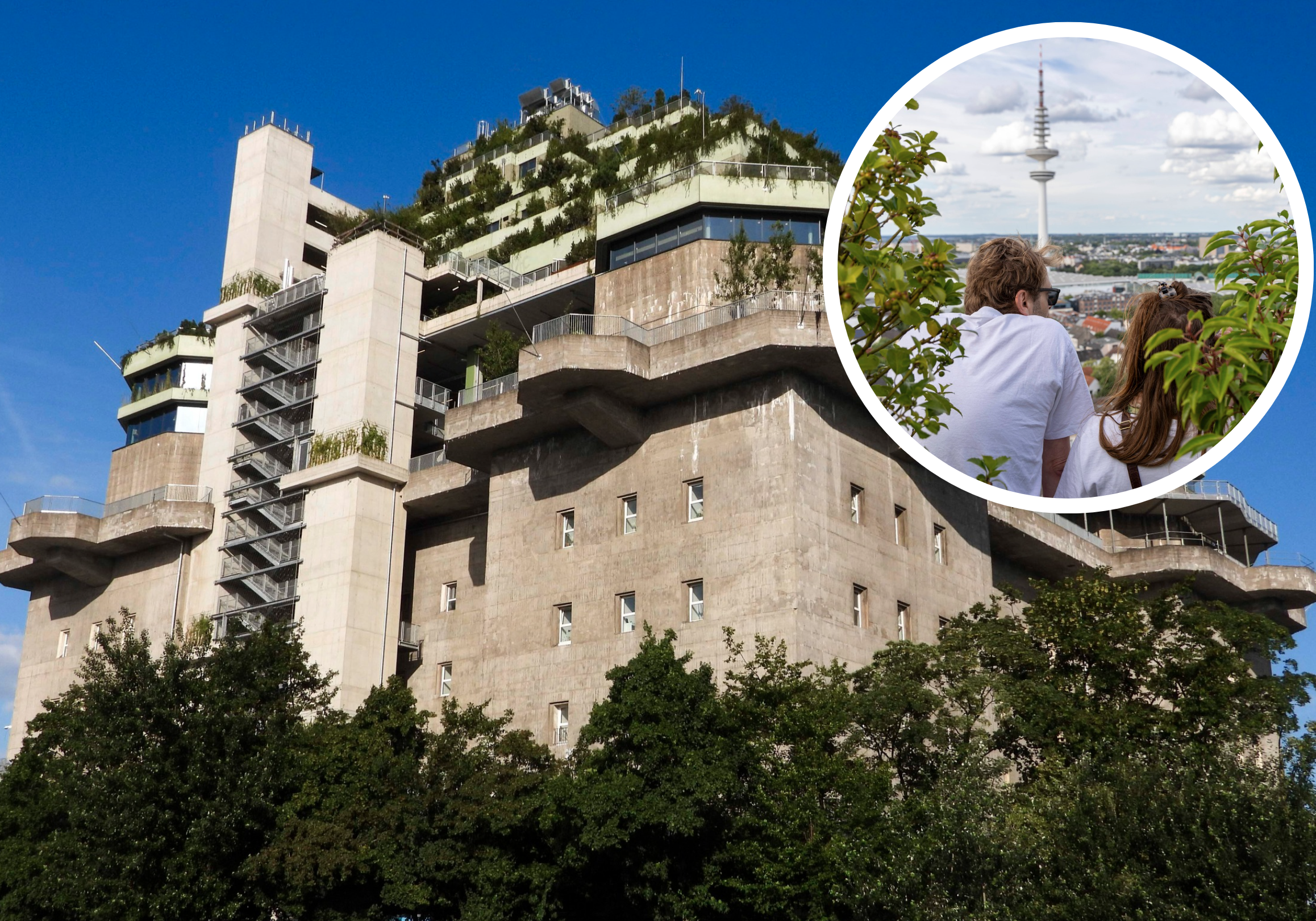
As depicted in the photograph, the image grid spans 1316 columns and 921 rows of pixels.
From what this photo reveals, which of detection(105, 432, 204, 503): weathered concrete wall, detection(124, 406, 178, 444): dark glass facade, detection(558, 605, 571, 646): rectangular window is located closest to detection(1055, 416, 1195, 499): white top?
detection(558, 605, 571, 646): rectangular window

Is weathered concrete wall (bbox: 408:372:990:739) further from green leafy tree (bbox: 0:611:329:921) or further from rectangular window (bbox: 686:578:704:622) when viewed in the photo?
green leafy tree (bbox: 0:611:329:921)

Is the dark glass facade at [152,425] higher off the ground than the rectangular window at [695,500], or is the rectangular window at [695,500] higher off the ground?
the dark glass facade at [152,425]

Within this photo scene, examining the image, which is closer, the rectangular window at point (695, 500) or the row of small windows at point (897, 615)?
the row of small windows at point (897, 615)

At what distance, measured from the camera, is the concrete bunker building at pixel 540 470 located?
4125 centimetres

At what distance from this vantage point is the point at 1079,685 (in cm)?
3491

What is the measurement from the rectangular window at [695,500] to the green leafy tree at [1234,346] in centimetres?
3571

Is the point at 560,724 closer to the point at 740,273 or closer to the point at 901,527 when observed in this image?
the point at 901,527

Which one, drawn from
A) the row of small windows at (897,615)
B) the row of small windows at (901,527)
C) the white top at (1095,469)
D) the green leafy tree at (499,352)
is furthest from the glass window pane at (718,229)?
the white top at (1095,469)

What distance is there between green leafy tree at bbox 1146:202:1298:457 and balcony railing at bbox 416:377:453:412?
50.1 meters

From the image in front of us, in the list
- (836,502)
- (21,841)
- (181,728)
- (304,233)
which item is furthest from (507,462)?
(304,233)

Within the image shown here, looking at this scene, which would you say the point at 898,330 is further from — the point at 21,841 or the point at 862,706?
the point at 21,841

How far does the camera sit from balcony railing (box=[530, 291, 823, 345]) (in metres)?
41.5

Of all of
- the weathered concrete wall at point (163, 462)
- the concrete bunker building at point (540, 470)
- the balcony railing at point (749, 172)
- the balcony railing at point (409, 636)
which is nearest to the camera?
the concrete bunker building at point (540, 470)

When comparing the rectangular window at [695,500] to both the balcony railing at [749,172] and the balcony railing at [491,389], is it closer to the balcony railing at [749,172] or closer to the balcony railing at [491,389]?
the balcony railing at [491,389]
